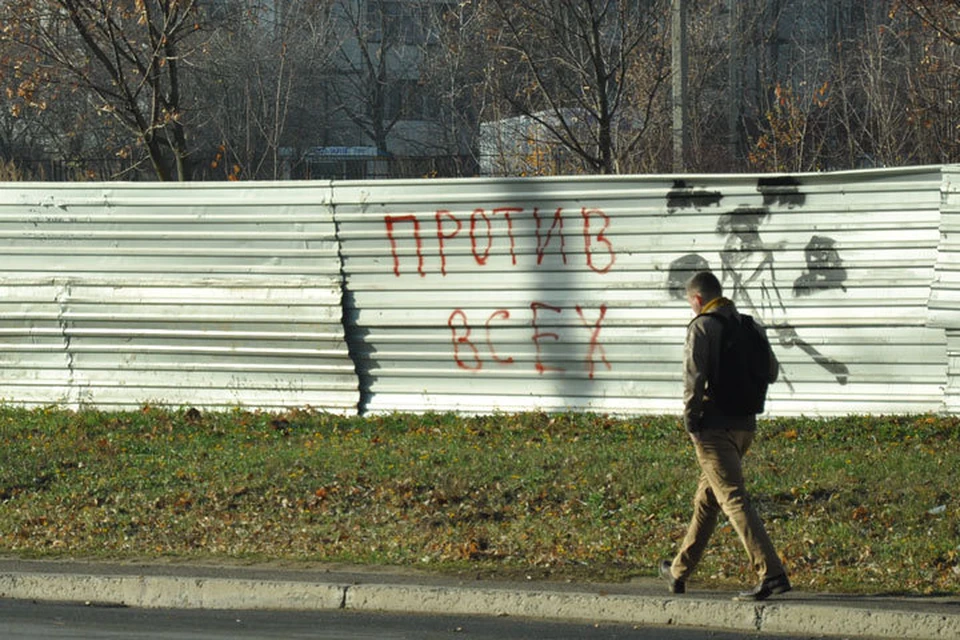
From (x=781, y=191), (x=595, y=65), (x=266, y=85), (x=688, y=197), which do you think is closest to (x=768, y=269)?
(x=781, y=191)

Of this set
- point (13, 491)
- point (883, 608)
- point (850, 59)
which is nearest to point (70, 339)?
point (13, 491)

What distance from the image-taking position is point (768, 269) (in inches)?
436

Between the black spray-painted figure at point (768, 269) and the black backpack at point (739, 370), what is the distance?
4462 millimetres

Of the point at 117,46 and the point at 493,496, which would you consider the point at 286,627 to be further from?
the point at 117,46

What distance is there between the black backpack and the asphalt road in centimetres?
118

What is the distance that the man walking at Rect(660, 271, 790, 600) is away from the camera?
660cm

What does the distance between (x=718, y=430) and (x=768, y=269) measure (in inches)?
182

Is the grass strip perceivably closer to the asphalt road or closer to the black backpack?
the asphalt road

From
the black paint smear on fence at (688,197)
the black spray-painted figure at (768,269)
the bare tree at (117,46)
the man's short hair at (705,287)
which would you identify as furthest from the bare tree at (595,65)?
the man's short hair at (705,287)

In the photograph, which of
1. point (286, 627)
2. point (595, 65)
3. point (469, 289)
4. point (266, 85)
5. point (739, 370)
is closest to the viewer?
point (739, 370)

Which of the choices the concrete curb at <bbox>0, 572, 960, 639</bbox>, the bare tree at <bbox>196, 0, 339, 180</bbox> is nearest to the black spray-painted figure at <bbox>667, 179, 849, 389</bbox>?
the concrete curb at <bbox>0, 572, 960, 639</bbox>

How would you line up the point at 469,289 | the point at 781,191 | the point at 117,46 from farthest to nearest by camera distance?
the point at 117,46 → the point at 469,289 → the point at 781,191

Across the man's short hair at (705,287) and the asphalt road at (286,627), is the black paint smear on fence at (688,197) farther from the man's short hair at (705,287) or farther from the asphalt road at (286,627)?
the asphalt road at (286,627)

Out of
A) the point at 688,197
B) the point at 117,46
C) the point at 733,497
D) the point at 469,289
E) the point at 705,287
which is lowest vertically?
the point at 733,497
